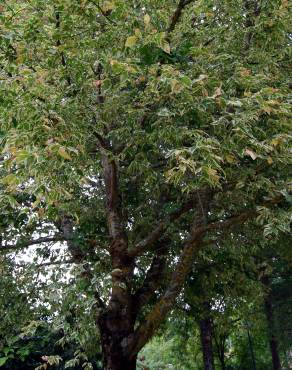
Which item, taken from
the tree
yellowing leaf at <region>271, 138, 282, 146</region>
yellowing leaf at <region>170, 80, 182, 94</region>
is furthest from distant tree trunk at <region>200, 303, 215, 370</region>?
yellowing leaf at <region>170, 80, 182, 94</region>

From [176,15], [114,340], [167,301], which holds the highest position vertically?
[176,15]

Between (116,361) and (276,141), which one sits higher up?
(276,141)

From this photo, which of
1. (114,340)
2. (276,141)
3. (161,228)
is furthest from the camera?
(161,228)

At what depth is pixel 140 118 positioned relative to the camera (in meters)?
4.66

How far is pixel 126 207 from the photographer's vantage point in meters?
6.55

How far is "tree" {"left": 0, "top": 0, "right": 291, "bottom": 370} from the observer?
3.66 m

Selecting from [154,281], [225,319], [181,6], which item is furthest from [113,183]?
[225,319]

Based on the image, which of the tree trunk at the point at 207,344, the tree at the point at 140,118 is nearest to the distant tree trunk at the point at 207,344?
the tree trunk at the point at 207,344

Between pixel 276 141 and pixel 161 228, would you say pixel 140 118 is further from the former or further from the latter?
pixel 161 228

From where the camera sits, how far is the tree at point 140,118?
3662 mm

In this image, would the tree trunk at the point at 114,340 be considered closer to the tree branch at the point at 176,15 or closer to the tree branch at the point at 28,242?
the tree branch at the point at 28,242

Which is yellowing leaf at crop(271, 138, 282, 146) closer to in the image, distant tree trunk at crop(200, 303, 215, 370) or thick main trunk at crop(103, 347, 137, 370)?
thick main trunk at crop(103, 347, 137, 370)

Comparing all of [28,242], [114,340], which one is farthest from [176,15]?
[114,340]

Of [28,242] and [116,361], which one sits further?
[28,242]
